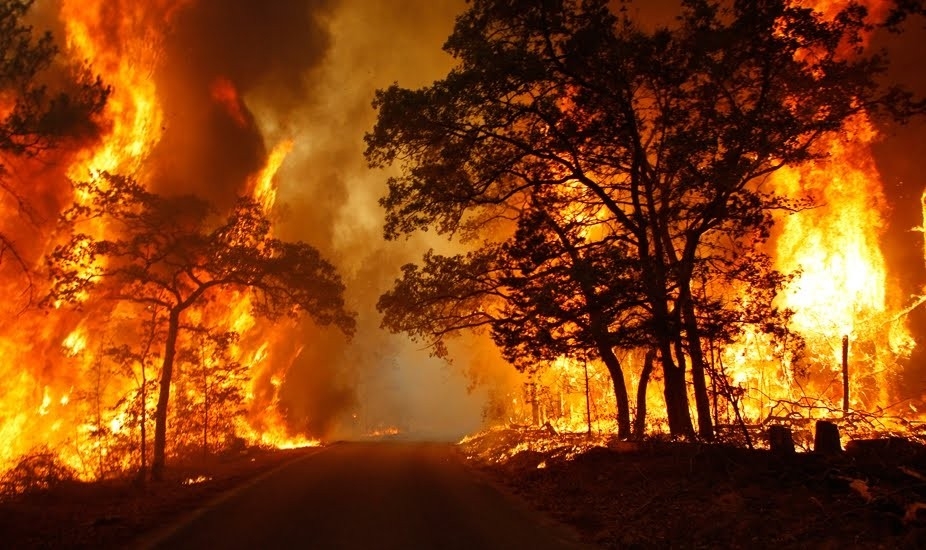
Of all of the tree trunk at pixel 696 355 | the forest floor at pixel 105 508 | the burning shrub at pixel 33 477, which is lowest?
the forest floor at pixel 105 508

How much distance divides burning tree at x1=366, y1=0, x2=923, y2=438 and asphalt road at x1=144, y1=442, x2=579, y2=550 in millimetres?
5109

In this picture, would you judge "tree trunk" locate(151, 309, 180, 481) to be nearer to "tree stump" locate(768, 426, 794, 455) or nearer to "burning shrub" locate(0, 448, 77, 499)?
"burning shrub" locate(0, 448, 77, 499)

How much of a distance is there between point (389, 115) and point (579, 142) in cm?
483

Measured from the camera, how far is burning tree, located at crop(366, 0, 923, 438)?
11898 mm

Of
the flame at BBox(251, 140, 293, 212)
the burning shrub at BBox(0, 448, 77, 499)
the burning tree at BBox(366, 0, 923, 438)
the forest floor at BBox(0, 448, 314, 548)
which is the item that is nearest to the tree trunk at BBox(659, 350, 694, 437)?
the burning tree at BBox(366, 0, 923, 438)

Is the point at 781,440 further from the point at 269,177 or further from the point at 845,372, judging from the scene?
the point at 269,177

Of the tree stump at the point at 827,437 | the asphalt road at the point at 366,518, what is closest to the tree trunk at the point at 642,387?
the asphalt road at the point at 366,518

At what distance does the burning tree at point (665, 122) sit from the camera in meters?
11.9

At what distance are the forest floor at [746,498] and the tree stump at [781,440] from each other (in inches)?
4.7

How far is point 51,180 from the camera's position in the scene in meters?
20.4

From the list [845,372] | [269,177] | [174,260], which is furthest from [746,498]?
[269,177]

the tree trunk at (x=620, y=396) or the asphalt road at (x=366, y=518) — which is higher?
the tree trunk at (x=620, y=396)

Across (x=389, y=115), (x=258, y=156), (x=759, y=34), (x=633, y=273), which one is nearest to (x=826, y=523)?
(x=633, y=273)

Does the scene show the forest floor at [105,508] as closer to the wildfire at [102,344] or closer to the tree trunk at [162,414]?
the tree trunk at [162,414]
